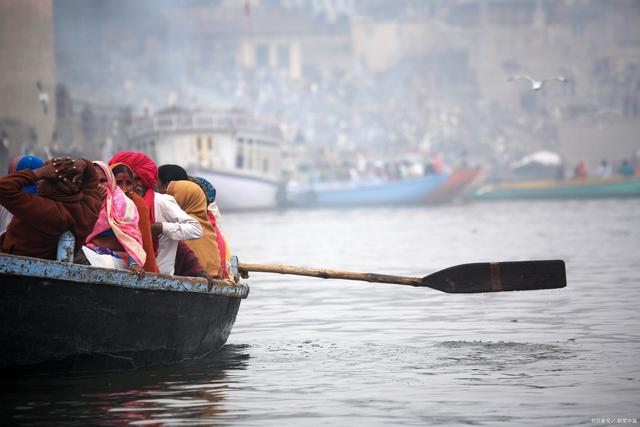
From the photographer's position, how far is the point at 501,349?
586 inches

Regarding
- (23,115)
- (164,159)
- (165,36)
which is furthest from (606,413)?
(165,36)

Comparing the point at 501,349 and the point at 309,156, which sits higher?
Result: the point at 309,156

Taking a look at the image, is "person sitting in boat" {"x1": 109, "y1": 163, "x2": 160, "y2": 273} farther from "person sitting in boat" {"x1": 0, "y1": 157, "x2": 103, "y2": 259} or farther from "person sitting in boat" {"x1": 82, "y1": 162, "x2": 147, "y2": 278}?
"person sitting in boat" {"x1": 0, "y1": 157, "x2": 103, "y2": 259}

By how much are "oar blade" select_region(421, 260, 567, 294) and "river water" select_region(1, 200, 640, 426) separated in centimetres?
52

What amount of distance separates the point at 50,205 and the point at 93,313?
98cm

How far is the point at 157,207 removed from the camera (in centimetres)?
1322

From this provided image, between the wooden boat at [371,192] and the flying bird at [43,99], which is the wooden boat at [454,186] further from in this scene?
the flying bird at [43,99]

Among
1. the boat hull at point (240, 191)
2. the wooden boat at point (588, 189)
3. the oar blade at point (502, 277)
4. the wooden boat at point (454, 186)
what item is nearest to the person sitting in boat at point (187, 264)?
the oar blade at point (502, 277)

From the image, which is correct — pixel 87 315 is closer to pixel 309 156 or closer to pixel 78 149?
pixel 78 149

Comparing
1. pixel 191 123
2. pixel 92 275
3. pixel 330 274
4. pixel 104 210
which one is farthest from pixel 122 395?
pixel 191 123

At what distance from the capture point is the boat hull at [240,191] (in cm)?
7162

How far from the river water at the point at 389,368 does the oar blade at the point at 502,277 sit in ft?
1.69

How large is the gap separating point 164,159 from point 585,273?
165ft

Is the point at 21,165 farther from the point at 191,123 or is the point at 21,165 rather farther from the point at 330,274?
the point at 191,123
